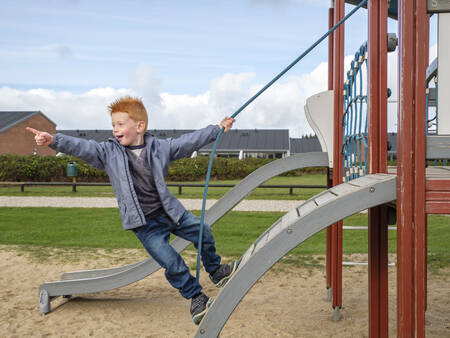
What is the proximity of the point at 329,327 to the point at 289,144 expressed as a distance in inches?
1496

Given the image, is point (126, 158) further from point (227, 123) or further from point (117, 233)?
point (117, 233)

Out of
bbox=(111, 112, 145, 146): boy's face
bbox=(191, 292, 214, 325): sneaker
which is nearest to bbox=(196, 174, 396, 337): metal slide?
bbox=(191, 292, 214, 325): sneaker

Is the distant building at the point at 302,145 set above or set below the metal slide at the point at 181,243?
above

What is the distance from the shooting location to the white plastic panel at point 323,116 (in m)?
3.81

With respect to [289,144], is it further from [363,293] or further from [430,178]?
[430,178]

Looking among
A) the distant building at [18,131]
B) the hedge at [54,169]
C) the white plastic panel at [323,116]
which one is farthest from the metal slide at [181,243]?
the distant building at [18,131]

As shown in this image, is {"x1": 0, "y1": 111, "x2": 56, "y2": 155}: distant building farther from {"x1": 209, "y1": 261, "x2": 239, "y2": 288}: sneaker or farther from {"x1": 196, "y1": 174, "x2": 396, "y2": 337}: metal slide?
{"x1": 196, "y1": 174, "x2": 396, "y2": 337}: metal slide

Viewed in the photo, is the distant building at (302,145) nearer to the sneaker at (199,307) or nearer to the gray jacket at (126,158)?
the gray jacket at (126,158)

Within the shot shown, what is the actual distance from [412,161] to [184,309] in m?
2.78

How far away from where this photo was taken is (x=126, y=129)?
8.70ft

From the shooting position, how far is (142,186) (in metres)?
2.69

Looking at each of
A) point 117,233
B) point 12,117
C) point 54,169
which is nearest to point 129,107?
point 117,233

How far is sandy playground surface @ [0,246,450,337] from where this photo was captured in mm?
3551

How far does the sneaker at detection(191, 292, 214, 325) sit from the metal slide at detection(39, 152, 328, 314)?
135cm
